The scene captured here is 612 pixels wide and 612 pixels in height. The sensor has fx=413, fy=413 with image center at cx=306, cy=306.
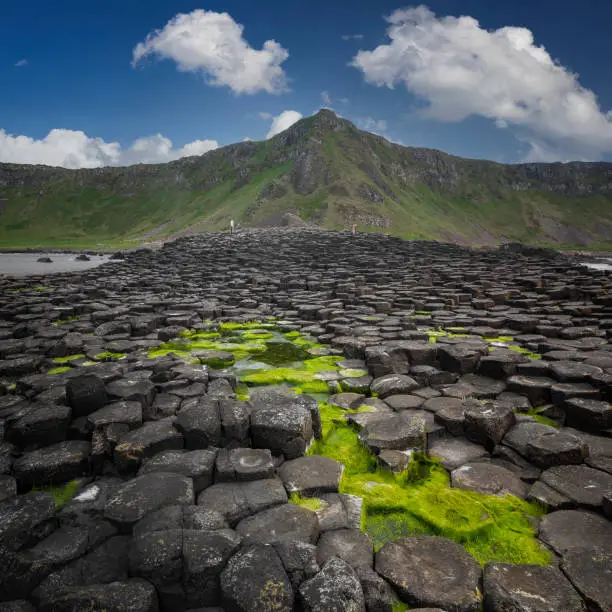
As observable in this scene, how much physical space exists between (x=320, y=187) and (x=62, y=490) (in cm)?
7783

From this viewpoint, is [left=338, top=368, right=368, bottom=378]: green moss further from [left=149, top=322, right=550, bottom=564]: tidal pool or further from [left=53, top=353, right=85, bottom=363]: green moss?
[left=53, top=353, right=85, bottom=363]: green moss

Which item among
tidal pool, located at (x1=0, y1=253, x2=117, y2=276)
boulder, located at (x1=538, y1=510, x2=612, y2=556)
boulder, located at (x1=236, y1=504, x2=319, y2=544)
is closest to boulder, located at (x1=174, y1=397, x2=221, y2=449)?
boulder, located at (x1=236, y1=504, x2=319, y2=544)

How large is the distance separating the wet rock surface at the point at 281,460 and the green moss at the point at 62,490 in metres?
0.02

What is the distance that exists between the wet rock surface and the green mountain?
73.3 meters

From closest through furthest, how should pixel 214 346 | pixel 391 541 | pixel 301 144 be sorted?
pixel 391 541
pixel 214 346
pixel 301 144

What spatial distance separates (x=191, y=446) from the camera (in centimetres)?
414

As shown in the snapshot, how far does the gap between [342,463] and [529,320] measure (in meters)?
6.85

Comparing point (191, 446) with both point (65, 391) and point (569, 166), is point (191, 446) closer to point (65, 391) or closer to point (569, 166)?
point (65, 391)

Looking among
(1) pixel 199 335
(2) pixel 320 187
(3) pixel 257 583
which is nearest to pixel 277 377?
(1) pixel 199 335

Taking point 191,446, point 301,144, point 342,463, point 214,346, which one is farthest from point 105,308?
point 301,144

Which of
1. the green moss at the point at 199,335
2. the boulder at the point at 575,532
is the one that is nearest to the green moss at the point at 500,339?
the boulder at the point at 575,532

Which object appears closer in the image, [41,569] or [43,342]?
[41,569]

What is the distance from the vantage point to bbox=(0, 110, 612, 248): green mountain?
9056 cm

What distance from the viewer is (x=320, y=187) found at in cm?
7756
